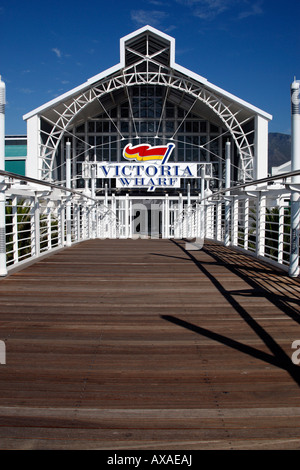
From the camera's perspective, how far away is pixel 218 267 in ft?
20.5

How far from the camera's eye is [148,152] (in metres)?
24.0

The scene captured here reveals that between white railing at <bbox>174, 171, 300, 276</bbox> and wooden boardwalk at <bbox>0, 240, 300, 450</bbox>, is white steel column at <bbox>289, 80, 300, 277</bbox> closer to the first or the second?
white railing at <bbox>174, 171, 300, 276</bbox>

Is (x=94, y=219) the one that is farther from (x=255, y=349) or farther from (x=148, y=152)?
(x=255, y=349)

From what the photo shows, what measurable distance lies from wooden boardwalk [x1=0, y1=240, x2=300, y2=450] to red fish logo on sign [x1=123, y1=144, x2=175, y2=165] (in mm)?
19489

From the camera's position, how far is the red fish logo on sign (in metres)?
23.9

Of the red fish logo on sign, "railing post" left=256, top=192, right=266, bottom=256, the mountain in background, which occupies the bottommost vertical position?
"railing post" left=256, top=192, right=266, bottom=256

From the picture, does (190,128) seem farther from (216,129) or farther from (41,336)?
(41,336)

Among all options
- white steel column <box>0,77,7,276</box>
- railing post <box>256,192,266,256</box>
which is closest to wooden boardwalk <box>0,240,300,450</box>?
white steel column <box>0,77,7,276</box>

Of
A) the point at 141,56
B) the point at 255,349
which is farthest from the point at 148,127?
the point at 255,349

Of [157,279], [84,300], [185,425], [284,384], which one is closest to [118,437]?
[185,425]

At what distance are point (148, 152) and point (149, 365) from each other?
22090 millimetres

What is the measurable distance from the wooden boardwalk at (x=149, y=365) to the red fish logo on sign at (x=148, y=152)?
19489mm

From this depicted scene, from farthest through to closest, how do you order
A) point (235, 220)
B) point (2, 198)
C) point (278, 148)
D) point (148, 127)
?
1. point (278, 148)
2. point (148, 127)
3. point (235, 220)
4. point (2, 198)

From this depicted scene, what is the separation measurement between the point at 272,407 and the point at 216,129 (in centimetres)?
2689
